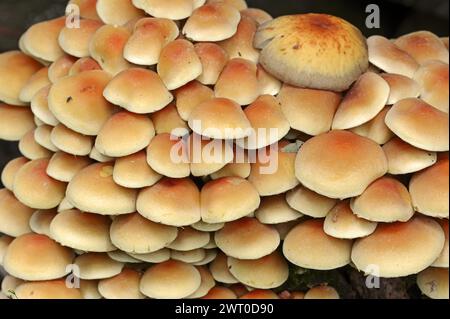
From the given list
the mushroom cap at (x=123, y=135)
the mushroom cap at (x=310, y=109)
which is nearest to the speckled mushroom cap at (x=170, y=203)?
the mushroom cap at (x=123, y=135)

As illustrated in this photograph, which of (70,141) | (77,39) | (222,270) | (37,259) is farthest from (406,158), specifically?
(37,259)

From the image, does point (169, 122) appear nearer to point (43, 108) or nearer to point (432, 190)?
point (43, 108)

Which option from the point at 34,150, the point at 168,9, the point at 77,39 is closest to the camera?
the point at 168,9

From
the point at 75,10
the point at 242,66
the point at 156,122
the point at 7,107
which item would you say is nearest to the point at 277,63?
the point at 242,66

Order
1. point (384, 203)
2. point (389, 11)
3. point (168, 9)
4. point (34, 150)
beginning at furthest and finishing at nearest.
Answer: point (389, 11), point (34, 150), point (168, 9), point (384, 203)

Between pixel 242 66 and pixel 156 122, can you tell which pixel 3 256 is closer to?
pixel 156 122

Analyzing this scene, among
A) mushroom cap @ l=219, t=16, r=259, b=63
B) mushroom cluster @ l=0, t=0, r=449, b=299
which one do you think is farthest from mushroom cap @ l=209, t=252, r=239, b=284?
mushroom cap @ l=219, t=16, r=259, b=63
